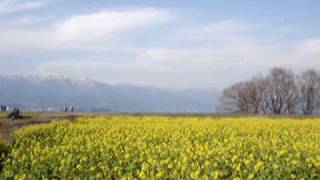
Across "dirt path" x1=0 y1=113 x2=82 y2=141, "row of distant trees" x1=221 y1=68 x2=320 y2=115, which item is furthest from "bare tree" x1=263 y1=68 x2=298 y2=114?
"dirt path" x1=0 y1=113 x2=82 y2=141

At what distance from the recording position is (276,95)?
96.6 meters

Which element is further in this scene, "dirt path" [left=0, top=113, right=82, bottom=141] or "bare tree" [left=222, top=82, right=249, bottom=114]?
"bare tree" [left=222, top=82, right=249, bottom=114]

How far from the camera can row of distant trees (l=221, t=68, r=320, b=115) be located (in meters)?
95.0

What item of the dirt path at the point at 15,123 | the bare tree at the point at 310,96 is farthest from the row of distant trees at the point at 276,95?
the dirt path at the point at 15,123

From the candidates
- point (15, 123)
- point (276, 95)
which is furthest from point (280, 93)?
point (15, 123)

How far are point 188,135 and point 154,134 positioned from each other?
1.22m

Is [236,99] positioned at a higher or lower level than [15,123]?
higher

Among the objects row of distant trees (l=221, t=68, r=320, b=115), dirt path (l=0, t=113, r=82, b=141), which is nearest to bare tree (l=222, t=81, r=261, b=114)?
row of distant trees (l=221, t=68, r=320, b=115)

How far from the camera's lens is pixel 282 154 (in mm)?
14977

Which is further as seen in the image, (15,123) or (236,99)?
(236,99)

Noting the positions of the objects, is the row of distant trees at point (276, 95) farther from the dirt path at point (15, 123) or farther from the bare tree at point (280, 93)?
the dirt path at point (15, 123)

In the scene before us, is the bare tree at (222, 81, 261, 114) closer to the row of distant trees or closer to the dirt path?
the row of distant trees

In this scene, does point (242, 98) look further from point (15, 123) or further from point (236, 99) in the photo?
point (15, 123)

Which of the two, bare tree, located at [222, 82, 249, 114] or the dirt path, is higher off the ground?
bare tree, located at [222, 82, 249, 114]
